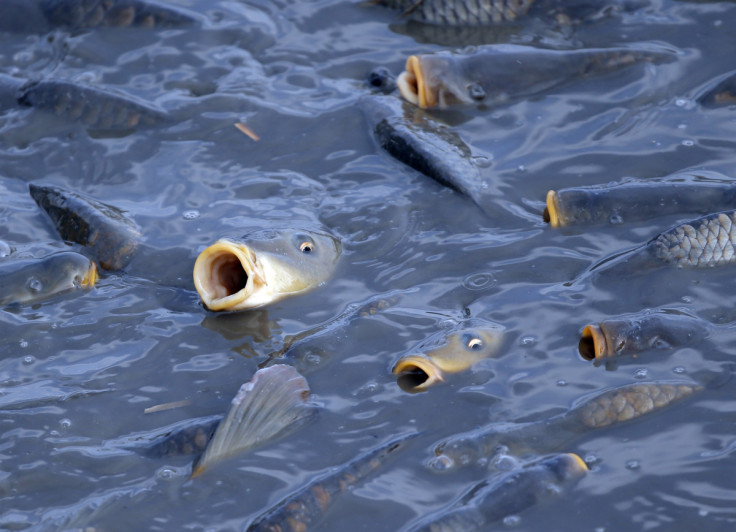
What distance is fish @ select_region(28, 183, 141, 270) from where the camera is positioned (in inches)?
172

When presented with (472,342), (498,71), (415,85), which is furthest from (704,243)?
(415,85)

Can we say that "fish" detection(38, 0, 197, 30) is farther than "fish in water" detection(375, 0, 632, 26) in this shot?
Yes

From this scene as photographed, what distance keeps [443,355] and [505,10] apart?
3414 mm

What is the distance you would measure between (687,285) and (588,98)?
1854 millimetres

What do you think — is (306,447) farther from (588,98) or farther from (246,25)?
(246,25)

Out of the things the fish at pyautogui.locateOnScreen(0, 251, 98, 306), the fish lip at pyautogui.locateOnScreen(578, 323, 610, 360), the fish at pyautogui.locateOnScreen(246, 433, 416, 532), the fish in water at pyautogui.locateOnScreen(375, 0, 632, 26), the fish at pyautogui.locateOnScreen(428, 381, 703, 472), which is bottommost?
the fish at pyautogui.locateOnScreen(246, 433, 416, 532)

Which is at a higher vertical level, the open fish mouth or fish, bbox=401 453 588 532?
the open fish mouth

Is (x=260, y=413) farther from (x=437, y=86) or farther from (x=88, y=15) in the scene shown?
(x=88, y=15)

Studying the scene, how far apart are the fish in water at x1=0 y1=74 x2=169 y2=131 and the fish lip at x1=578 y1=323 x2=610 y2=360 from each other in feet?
10.1

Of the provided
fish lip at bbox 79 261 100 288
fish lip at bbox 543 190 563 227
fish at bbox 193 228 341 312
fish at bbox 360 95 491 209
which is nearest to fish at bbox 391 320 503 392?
fish at bbox 193 228 341 312

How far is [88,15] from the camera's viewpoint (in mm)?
6465

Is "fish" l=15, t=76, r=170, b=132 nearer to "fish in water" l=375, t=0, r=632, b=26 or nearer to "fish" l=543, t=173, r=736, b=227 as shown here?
"fish in water" l=375, t=0, r=632, b=26

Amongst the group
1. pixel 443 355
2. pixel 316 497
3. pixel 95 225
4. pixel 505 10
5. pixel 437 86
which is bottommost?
pixel 316 497

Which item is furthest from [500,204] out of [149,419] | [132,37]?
[132,37]
